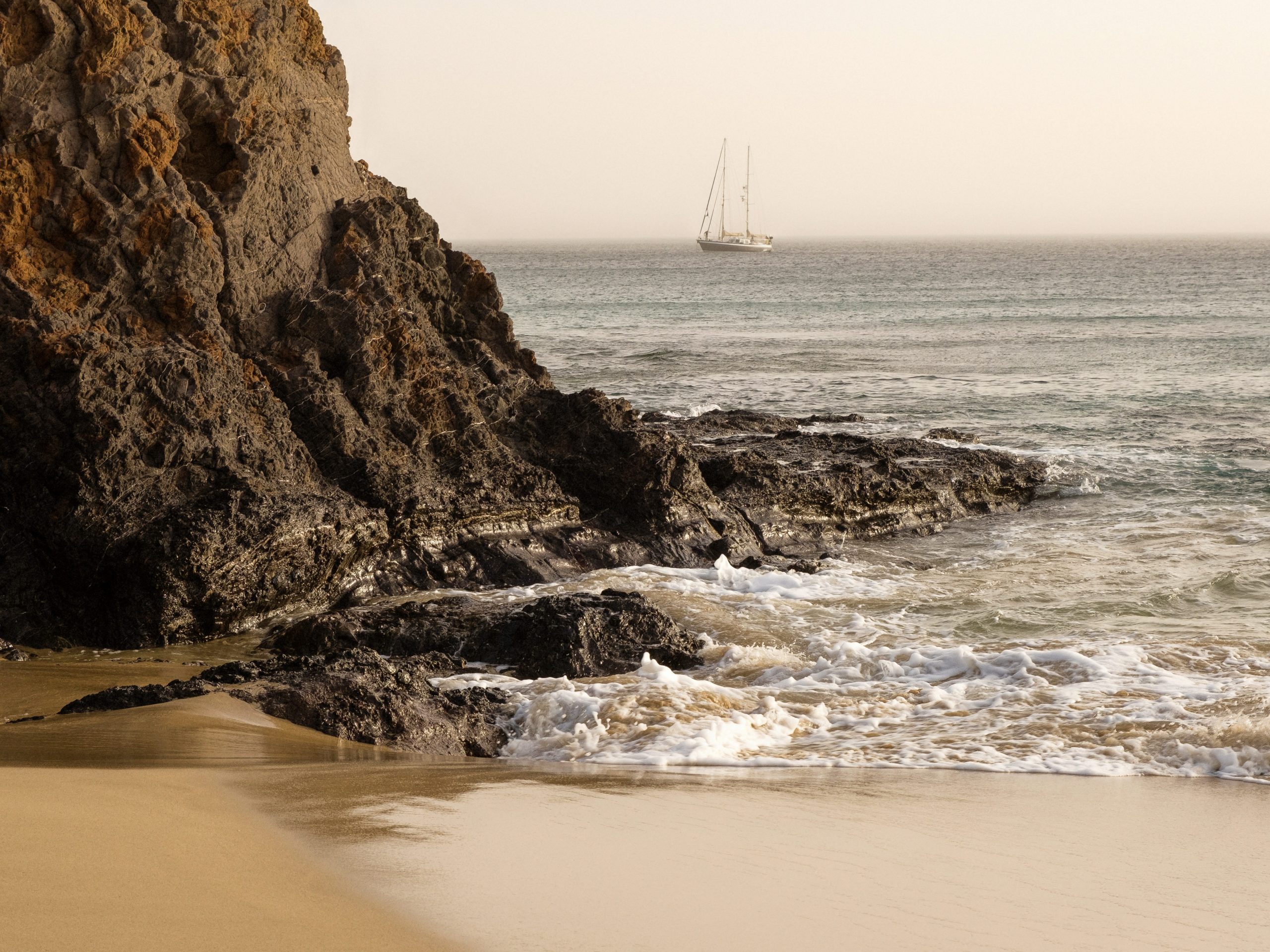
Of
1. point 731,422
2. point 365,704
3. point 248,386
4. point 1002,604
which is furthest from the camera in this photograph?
A: point 731,422

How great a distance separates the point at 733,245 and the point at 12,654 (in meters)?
122

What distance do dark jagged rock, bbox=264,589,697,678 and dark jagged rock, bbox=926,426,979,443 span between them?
32.6ft

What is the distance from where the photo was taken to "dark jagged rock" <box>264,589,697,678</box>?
25.6ft

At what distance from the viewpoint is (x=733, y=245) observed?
126m

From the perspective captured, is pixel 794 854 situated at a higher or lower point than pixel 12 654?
higher

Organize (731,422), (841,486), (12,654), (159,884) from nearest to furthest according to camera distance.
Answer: (159,884), (12,654), (841,486), (731,422)

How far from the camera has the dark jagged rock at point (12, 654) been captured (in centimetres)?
787

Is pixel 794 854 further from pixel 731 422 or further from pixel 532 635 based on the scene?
pixel 731 422

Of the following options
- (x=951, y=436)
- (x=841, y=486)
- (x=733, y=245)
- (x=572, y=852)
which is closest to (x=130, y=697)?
(x=572, y=852)

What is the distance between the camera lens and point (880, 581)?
1077 cm

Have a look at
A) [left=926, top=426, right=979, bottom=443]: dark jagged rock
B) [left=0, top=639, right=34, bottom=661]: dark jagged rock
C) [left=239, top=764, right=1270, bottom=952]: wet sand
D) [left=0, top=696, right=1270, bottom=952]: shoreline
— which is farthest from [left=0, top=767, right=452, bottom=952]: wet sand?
[left=926, top=426, right=979, bottom=443]: dark jagged rock

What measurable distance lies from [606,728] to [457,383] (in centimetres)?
515

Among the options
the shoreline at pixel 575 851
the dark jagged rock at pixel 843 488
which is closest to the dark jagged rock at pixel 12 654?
the shoreline at pixel 575 851

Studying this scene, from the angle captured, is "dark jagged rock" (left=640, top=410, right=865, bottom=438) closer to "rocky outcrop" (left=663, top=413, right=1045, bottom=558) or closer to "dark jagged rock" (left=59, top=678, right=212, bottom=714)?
"rocky outcrop" (left=663, top=413, right=1045, bottom=558)
